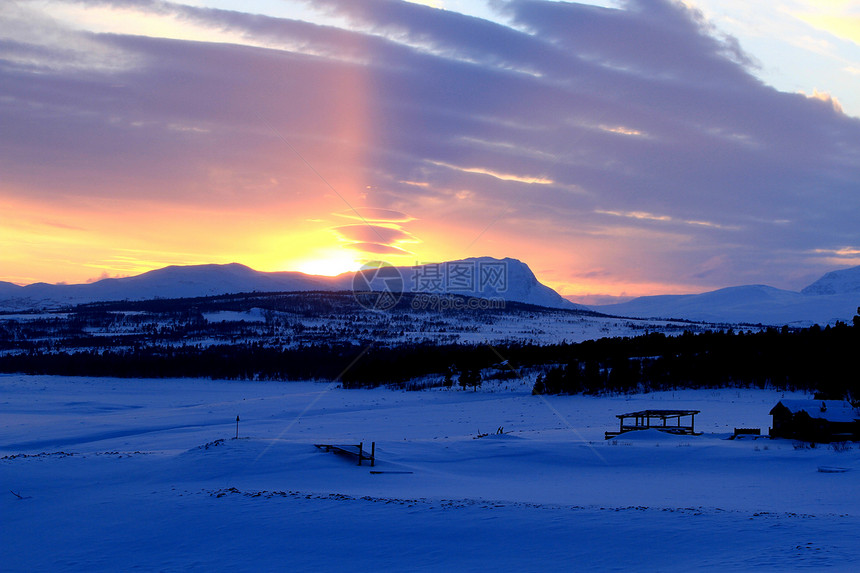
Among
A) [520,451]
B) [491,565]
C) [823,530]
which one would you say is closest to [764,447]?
[520,451]

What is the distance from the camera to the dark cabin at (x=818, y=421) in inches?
1219

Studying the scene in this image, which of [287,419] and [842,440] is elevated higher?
[842,440]

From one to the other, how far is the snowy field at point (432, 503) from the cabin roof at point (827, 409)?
2538 mm

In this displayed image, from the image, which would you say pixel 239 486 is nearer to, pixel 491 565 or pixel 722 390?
pixel 491 565

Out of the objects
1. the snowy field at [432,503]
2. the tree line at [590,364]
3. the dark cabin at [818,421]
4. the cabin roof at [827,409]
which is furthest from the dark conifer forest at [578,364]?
the snowy field at [432,503]

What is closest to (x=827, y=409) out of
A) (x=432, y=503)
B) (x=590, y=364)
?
(x=432, y=503)

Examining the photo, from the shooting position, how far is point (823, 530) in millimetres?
14242

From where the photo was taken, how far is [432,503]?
61.3 ft

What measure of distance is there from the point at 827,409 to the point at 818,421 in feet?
2.91

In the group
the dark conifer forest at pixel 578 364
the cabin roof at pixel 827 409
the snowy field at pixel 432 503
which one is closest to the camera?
Result: the snowy field at pixel 432 503

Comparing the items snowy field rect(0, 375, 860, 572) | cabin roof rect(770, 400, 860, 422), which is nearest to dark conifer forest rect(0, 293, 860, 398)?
cabin roof rect(770, 400, 860, 422)

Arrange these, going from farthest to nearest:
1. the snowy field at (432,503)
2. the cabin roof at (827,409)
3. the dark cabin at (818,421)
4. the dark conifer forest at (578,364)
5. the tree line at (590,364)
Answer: the dark conifer forest at (578,364) → the tree line at (590,364) → the cabin roof at (827,409) → the dark cabin at (818,421) → the snowy field at (432,503)

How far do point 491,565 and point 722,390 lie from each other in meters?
56.2

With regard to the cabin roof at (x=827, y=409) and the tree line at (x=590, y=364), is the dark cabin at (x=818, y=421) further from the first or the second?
the tree line at (x=590, y=364)
